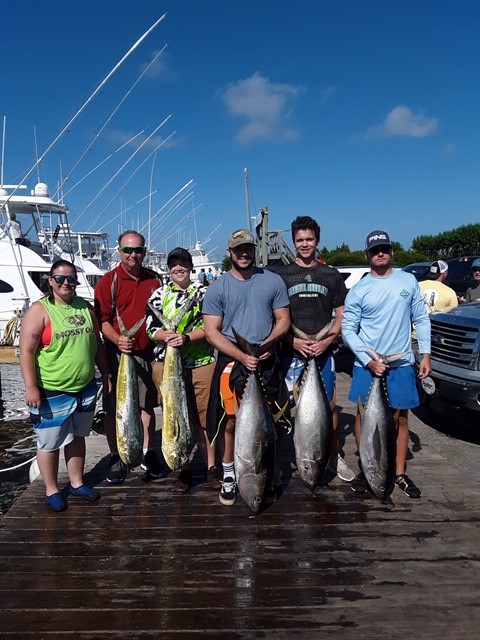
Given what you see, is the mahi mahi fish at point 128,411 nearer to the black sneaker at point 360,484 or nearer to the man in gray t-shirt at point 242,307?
the man in gray t-shirt at point 242,307

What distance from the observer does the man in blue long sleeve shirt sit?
11.6ft

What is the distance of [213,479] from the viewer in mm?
3840

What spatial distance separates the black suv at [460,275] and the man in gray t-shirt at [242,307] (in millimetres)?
10241

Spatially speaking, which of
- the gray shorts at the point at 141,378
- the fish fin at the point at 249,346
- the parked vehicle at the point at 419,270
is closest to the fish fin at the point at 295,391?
the fish fin at the point at 249,346

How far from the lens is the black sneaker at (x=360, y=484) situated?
11.8 ft

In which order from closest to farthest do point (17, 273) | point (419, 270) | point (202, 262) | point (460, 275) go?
point (460, 275)
point (419, 270)
point (17, 273)
point (202, 262)

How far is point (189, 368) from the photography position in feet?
12.3

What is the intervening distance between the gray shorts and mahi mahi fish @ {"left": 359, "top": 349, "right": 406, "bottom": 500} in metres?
1.57

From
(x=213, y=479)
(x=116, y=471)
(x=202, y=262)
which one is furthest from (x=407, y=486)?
(x=202, y=262)

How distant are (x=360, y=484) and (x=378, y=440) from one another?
0.50m

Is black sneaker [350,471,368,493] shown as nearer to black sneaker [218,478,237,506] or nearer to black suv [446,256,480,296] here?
black sneaker [218,478,237,506]

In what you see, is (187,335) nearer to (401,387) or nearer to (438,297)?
(401,387)

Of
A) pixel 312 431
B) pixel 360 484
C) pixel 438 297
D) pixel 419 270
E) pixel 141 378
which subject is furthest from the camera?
pixel 419 270

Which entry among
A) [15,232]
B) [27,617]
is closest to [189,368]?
[27,617]
